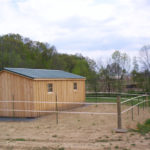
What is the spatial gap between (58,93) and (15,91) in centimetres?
290

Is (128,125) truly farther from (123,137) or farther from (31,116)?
(31,116)

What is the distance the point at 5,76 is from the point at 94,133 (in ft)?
24.4

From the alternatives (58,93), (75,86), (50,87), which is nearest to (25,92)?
(50,87)

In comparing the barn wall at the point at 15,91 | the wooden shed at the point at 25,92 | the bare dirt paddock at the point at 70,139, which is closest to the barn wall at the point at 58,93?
the wooden shed at the point at 25,92

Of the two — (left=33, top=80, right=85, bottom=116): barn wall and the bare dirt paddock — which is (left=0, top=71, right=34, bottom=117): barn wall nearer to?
(left=33, top=80, right=85, bottom=116): barn wall

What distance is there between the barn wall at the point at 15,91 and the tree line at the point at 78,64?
15100 mm

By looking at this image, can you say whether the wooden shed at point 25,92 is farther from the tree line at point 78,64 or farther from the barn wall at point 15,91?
the tree line at point 78,64

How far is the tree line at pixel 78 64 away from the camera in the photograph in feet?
90.0

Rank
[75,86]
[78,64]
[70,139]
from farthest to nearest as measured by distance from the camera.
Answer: [78,64] < [75,86] < [70,139]

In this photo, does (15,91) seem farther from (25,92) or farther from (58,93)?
(58,93)

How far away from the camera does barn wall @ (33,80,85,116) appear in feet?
42.1

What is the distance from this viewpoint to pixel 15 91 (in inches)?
515

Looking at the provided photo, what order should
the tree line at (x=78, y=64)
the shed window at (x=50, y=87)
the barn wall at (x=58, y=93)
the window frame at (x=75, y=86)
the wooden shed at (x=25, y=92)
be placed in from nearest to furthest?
1. the wooden shed at (x=25, y=92)
2. the barn wall at (x=58, y=93)
3. the shed window at (x=50, y=87)
4. the window frame at (x=75, y=86)
5. the tree line at (x=78, y=64)

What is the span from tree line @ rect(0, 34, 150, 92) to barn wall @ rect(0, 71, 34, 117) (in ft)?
49.5
